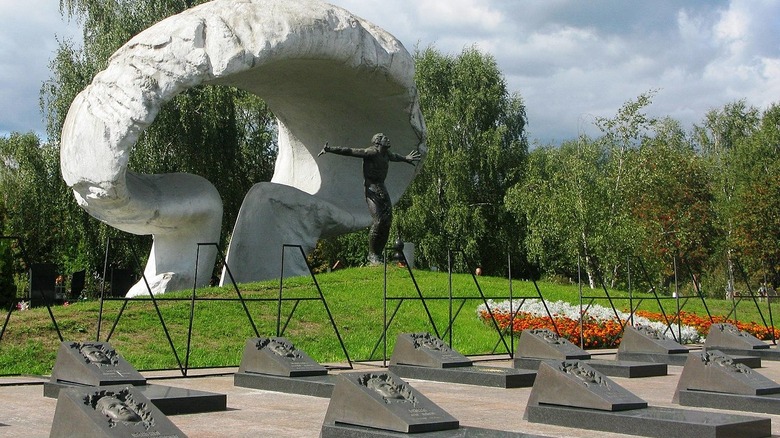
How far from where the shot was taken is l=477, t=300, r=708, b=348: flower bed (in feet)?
53.3

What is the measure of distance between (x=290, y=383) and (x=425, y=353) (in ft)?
6.77

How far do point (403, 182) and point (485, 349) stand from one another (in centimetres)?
759

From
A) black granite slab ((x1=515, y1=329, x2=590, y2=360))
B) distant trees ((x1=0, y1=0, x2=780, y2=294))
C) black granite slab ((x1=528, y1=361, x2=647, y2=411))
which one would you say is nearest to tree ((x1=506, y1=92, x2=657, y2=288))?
distant trees ((x1=0, y1=0, x2=780, y2=294))

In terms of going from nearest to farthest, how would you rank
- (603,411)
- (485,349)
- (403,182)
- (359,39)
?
(603,411) → (485,349) → (359,39) → (403,182)

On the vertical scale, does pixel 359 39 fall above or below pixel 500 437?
above

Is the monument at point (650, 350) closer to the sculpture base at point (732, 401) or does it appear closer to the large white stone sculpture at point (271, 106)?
the sculpture base at point (732, 401)

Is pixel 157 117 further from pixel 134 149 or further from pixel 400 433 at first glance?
pixel 400 433

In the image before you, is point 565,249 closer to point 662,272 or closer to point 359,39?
point 662,272

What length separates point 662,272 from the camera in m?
36.5

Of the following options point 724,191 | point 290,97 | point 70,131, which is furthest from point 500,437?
point 724,191

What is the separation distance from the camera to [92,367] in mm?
8273

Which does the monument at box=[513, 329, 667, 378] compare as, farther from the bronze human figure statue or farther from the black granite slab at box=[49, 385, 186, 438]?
the bronze human figure statue

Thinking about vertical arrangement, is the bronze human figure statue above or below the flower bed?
above

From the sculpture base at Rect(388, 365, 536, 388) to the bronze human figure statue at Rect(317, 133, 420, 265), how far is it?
810 centimetres
